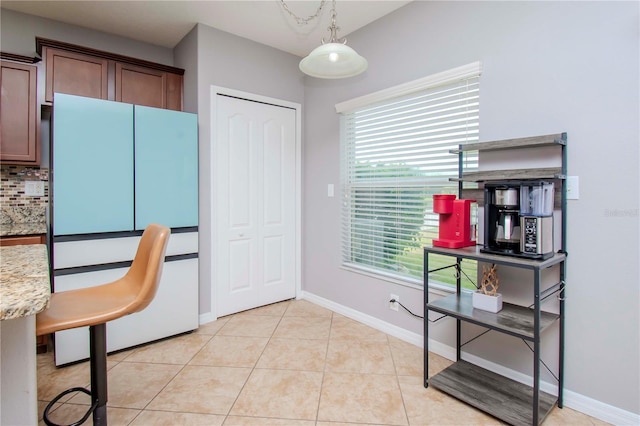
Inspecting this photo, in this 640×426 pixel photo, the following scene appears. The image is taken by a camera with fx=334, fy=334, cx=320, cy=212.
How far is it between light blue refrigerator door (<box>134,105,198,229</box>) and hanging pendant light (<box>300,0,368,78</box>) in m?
1.25

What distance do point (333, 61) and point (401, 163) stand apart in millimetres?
1084

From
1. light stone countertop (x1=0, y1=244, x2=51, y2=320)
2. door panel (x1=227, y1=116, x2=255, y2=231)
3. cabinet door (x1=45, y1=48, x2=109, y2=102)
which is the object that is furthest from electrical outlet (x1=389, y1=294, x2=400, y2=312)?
cabinet door (x1=45, y1=48, x2=109, y2=102)

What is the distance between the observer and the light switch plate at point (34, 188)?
2.81 m

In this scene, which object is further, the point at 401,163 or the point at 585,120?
the point at 401,163

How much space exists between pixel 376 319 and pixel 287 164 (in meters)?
1.81

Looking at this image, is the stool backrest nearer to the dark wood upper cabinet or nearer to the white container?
the white container

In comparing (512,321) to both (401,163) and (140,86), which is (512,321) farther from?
(140,86)

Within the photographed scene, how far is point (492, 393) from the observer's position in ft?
6.24

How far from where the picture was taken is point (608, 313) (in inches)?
68.0

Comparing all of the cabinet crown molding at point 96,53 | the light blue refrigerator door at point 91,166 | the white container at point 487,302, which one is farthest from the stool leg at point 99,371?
the cabinet crown molding at point 96,53

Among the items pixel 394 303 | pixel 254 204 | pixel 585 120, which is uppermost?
pixel 585 120

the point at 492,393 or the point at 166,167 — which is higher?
the point at 166,167

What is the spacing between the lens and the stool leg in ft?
4.75

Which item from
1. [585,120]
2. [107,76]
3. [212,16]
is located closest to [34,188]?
[107,76]
